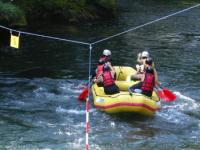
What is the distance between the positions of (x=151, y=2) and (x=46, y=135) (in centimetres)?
3638

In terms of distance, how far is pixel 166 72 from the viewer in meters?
19.0

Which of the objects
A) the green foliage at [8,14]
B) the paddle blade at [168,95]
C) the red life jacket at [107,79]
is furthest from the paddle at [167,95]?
the green foliage at [8,14]

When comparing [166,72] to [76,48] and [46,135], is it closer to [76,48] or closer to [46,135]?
[76,48]

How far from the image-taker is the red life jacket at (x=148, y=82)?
13.7m

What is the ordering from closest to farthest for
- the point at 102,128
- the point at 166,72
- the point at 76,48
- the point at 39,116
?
1. the point at 102,128
2. the point at 39,116
3. the point at 166,72
4. the point at 76,48

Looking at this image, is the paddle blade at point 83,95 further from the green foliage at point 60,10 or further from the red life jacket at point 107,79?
the green foliage at point 60,10

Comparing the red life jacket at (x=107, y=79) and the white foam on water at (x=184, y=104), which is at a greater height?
the red life jacket at (x=107, y=79)

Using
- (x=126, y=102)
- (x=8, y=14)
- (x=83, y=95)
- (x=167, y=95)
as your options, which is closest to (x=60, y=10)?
(x=8, y=14)

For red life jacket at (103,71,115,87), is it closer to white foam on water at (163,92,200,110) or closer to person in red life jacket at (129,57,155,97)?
person in red life jacket at (129,57,155,97)

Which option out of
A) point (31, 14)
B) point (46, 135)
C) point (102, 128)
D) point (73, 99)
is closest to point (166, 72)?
point (73, 99)

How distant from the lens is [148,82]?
13.7 meters

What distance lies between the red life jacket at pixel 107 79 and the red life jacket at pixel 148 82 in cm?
91

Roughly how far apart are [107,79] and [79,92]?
228cm

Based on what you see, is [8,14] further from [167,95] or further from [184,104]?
[184,104]
